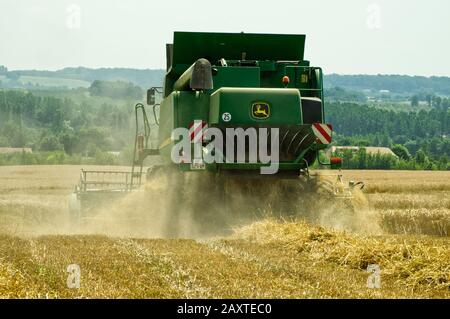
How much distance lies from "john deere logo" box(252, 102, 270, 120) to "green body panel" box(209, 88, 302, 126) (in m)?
0.05

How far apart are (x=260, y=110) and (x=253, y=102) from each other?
184 millimetres

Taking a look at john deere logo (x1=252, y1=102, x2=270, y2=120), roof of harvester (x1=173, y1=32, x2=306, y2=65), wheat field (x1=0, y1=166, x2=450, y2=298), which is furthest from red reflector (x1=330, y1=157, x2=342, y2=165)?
roof of harvester (x1=173, y1=32, x2=306, y2=65)

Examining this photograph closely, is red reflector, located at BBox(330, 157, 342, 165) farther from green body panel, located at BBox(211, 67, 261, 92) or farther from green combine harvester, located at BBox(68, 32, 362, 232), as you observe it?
green body panel, located at BBox(211, 67, 261, 92)

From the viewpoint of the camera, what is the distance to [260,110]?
14.4 m

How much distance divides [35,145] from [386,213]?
2811 inches

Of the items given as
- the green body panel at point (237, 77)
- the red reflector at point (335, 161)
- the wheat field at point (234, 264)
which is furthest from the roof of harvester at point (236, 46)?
the wheat field at point (234, 264)

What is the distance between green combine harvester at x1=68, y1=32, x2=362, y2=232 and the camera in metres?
14.5

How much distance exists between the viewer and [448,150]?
→ 138250 mm

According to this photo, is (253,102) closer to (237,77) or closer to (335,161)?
(237,77)

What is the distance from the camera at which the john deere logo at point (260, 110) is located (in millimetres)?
14422

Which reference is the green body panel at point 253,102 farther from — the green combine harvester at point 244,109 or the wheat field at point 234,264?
the wheat field at point 234,264

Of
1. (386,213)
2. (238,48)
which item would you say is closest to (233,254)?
(238,48)

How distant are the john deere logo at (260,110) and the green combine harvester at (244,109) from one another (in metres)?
0.02

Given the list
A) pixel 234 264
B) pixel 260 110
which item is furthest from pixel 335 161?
pixel 234 264
